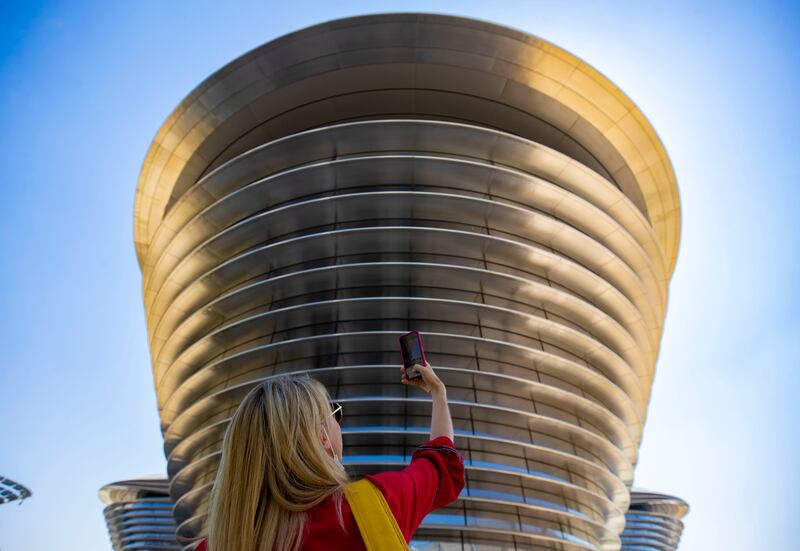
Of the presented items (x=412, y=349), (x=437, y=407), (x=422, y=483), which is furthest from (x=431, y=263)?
(x=422, y=483)

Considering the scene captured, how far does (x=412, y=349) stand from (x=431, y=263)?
8777mm

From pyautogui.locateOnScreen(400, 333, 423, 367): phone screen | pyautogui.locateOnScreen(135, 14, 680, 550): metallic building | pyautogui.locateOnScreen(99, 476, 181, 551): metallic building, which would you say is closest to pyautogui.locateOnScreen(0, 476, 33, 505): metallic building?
pyautogui.locateOnScreen(99, 476, 181, 551): metallic building

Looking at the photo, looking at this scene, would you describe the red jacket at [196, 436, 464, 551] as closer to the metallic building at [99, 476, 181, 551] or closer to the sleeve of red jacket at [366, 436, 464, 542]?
the sleeve of red jacket at [366, 436, 464, 542]

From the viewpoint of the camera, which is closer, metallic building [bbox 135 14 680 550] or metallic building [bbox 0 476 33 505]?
metallic building [bbox 135 14 680 550]

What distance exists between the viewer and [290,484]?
5.72 ft

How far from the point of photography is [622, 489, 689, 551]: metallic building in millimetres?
44438

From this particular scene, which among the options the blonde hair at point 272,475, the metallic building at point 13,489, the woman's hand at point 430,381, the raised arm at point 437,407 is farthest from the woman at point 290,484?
the metallic building at point 13,489

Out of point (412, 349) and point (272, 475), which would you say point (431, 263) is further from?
point (272, 475)

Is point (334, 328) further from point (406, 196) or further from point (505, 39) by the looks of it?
point (505, 39)

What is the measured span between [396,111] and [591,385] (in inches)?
325

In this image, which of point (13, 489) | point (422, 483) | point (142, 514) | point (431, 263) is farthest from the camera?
point (142, 514)

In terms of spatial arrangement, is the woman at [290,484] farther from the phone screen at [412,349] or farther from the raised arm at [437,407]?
the phone screen at [412,349]

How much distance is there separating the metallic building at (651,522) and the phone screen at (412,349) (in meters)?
47.1

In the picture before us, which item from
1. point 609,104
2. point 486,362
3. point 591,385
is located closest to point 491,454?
point 486,362
